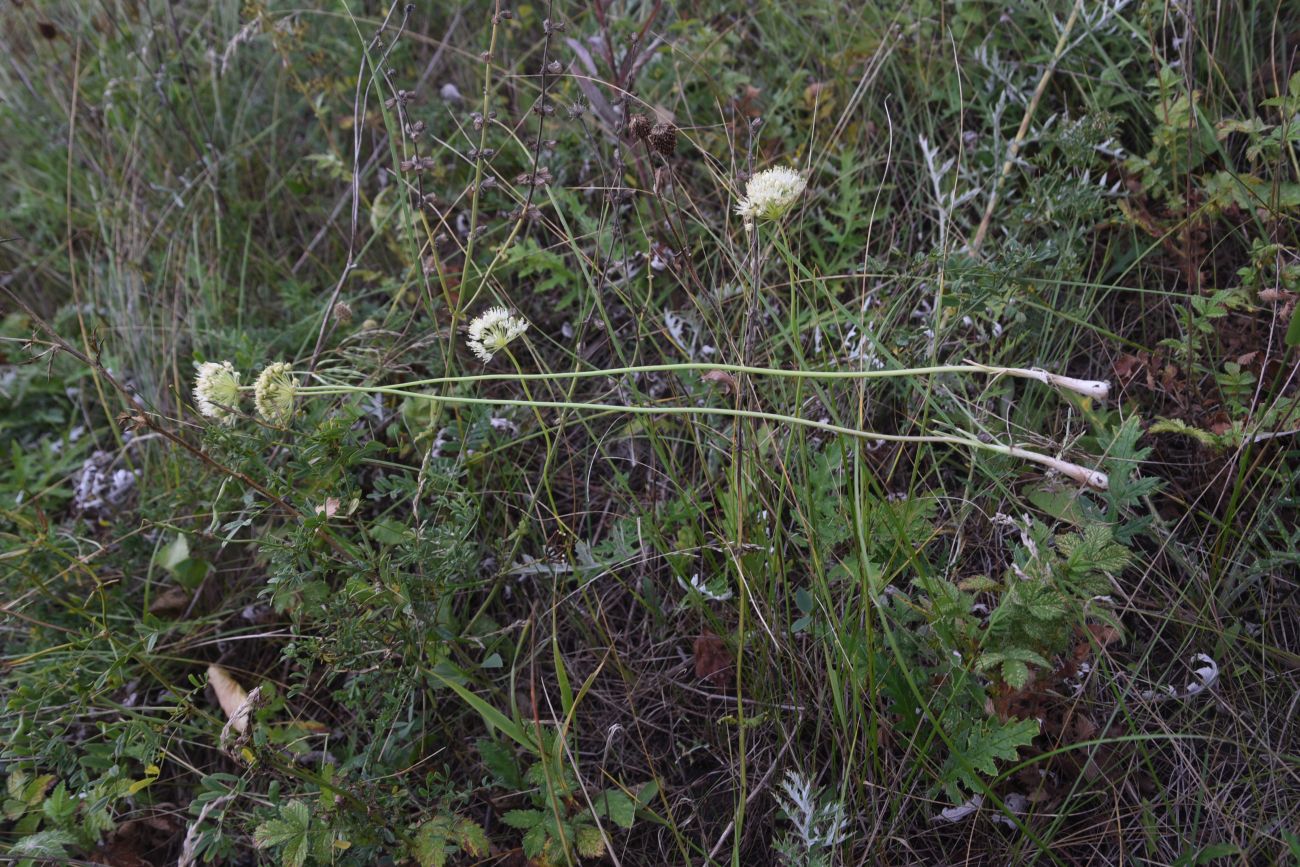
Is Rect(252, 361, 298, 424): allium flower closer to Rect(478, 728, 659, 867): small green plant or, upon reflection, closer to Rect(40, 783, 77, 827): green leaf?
Rect(478, 728, 659, 867): small green plant

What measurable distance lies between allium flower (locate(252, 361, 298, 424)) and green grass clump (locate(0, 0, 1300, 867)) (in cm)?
2

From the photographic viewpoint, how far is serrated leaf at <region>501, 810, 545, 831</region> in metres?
1.47

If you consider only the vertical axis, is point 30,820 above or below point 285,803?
below

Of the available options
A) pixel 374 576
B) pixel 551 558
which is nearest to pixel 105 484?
pixel 374 576

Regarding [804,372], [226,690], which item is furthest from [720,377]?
[226,690]

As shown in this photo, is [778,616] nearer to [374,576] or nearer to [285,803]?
[374,576]

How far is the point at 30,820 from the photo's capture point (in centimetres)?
158

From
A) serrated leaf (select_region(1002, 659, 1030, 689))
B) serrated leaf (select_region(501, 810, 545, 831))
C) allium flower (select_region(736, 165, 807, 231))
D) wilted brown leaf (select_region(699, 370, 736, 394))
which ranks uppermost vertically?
allium flower (select_region(736, 165, 807, 231))

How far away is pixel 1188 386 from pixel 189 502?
199cm

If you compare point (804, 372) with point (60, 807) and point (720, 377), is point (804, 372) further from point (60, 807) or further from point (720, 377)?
point (60, 807)

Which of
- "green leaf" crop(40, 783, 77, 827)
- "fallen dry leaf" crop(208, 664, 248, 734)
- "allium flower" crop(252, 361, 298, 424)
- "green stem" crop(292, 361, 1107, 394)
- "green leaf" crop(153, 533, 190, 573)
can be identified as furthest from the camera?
"green leaf" crop(153, 533, 190, 573)

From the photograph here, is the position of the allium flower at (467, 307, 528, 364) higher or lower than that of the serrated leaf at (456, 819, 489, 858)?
higher

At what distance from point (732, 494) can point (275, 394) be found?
0.75m

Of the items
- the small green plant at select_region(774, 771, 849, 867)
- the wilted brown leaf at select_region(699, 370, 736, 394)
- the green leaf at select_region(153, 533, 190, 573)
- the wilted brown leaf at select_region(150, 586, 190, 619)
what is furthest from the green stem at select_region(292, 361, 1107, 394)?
the wilted brown leaf at select_region(150, 586, 190, 619)
